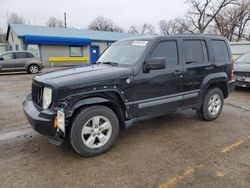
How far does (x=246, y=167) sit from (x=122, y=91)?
222 centimetres

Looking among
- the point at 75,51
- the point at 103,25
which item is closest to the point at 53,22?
the point at 103,25

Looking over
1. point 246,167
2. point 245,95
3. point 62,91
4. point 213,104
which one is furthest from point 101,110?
point 245,95

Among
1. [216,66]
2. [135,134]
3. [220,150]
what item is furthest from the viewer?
[216,66]

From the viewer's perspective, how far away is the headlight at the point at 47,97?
326cm

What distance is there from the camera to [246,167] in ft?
10.6

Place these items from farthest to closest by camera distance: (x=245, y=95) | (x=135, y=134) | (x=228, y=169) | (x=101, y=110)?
(x=245, y=95), (x=135, y=134), (x=101, y=110), (x=228, y=169)

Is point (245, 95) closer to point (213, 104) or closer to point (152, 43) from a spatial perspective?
point (213, 104)

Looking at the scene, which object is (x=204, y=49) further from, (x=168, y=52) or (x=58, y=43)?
(x=58, y=43)

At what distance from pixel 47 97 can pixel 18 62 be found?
13834 millimetres

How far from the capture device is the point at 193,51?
4777 mm

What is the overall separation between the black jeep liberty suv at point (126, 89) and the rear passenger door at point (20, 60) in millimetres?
12617

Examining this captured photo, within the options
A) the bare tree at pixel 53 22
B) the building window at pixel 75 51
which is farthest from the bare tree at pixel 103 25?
the building window at pixel 75 51

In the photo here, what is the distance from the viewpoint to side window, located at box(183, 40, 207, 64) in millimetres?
4617

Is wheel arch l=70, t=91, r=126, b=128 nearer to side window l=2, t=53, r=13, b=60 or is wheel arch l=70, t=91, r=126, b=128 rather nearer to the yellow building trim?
side window l=2, t=53, r=13, b=60
